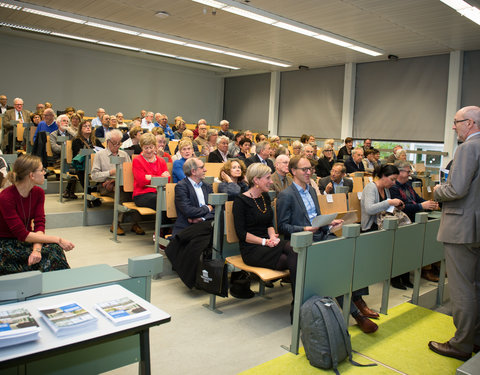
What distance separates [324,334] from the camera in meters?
2.31

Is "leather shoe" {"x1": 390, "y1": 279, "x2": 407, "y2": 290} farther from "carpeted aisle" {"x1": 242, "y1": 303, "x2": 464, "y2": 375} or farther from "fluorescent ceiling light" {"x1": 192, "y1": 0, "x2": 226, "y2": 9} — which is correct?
"fluorescent ceiling light" {"x1": 192, "y1": 0, "x2": 226, "y2": 9}

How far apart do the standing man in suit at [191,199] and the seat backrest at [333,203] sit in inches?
40.5

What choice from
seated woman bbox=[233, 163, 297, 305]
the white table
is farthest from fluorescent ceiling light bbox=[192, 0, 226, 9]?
the white table

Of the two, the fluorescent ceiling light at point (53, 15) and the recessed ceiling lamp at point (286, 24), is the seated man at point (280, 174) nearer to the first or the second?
the recessed ceiling lamp at point (286, 24)

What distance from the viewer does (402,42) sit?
866cm

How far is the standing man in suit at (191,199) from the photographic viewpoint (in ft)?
11.7

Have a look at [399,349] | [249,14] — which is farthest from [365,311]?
[249,14]

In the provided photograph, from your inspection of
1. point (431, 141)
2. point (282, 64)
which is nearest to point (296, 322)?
point (431, 141)

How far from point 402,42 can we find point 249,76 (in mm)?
6659

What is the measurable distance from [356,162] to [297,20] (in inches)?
109

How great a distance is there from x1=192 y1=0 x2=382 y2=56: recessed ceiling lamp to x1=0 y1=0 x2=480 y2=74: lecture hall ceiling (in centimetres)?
14

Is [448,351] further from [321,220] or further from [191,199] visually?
[191,199]

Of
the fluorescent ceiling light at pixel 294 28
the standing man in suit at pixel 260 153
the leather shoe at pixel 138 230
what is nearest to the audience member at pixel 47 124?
the leather shoe at pixel 138 230

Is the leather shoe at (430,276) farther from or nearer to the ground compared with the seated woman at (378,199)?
nearer to the ground
